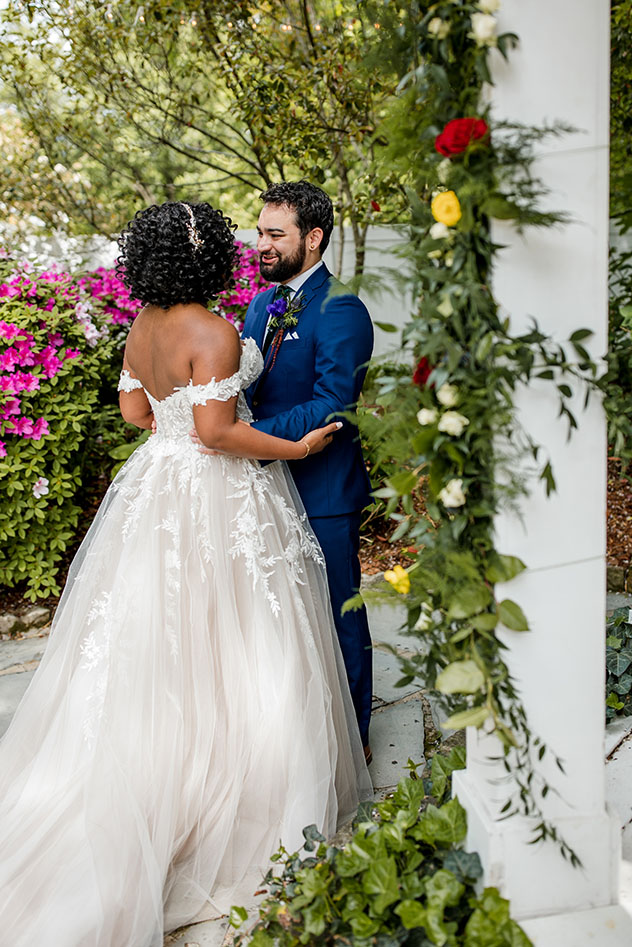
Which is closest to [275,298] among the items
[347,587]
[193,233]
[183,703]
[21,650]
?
[193,233]

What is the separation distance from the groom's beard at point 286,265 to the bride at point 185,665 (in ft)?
1.17

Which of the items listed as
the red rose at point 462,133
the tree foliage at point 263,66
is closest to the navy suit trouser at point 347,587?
the red rose at point 462,133

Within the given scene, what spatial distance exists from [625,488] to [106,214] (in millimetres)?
6266

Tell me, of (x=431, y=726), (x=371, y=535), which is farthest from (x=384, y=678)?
(x=371, y=535)

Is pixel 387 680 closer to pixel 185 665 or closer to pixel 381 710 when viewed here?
pixel 381 710

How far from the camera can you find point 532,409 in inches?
61.6

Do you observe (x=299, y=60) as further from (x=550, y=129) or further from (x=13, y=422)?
(x=550, y=129)

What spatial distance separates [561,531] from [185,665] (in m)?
1.23

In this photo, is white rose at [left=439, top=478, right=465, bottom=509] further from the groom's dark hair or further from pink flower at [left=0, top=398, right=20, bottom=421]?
pink flower at [left=0, top=398, right=20, bottom=421]

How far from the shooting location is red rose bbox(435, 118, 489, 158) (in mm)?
1428

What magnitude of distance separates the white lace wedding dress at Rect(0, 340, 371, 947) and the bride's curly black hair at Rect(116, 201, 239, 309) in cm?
28

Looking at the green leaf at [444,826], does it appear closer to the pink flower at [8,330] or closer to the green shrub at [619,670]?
the green shrub at [619,670]

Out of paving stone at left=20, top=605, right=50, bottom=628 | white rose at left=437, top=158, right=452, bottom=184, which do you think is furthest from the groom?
paving stone at left=20, top=605, right=50, bottom=628

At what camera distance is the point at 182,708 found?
7.64 feet
